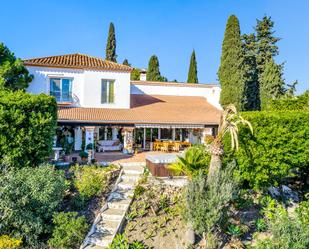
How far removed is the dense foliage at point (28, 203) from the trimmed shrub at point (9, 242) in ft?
1.90

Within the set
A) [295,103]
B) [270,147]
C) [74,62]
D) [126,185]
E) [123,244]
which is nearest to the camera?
[123,244]

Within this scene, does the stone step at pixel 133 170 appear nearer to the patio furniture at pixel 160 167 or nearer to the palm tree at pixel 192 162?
the patio furniture at pixel 160 167

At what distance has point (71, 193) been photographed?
816 inches

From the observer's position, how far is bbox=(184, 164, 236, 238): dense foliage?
50.5 ft

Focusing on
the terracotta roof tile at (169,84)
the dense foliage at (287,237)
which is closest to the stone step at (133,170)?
the dense foliage at (287,237)

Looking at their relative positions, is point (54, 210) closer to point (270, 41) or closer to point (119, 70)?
point (119, 70)

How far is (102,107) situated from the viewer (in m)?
37.9

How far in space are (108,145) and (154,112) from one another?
301 inches

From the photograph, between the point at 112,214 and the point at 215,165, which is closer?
the point at 215,165

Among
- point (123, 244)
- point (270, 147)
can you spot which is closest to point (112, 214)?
point (123, 244)

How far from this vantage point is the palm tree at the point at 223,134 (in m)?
17.8

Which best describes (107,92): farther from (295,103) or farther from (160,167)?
(295,103)

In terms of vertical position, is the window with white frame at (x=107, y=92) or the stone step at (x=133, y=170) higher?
the window with white frame at (x=107, y=92)

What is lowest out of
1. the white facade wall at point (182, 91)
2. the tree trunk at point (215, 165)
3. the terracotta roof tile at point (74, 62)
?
the tree trunk at point (215, 165)
